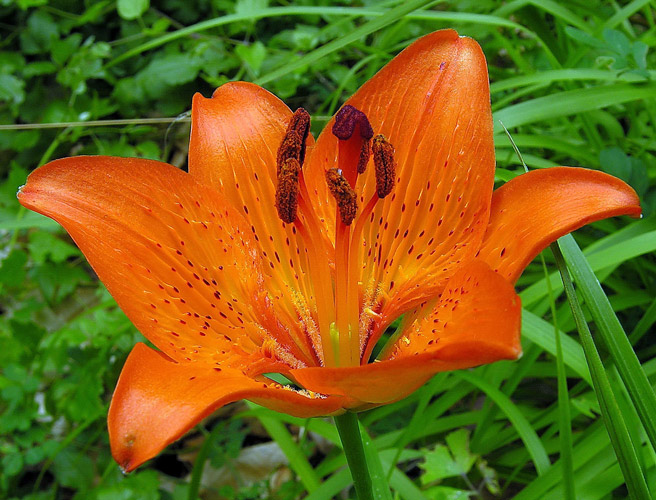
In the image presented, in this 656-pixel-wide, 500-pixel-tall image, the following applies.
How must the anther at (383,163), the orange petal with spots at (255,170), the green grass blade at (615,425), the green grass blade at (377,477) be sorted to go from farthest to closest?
the orange petal with spots at (255,170), the green grass blade at (377,477), the anther at (383,163), the green grass blade at (615,425)

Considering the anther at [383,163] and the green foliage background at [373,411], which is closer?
the anther at [383,163]

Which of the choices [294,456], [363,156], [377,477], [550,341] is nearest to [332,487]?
[294,456]

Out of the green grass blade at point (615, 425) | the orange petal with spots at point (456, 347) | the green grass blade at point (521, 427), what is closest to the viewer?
the orange petal with spots at point (456, 347)

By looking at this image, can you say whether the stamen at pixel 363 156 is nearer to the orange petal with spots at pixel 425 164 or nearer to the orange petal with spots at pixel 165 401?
the orange petal with spots at pixel 425 164

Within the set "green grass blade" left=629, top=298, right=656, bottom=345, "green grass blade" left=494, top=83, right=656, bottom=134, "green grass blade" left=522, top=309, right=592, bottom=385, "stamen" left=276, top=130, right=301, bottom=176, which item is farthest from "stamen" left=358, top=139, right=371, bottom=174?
"green grass blade" left=629, top=298, right=656, bottom=345

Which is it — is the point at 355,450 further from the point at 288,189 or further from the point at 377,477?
the point at 288,189

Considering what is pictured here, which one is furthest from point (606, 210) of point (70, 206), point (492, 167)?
point (70, 206)

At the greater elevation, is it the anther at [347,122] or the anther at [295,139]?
the anther at [347,122]

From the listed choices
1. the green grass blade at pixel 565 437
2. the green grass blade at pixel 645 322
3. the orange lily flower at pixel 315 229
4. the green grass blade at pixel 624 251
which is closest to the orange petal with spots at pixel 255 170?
the orange lily flower at pixel 315 229
